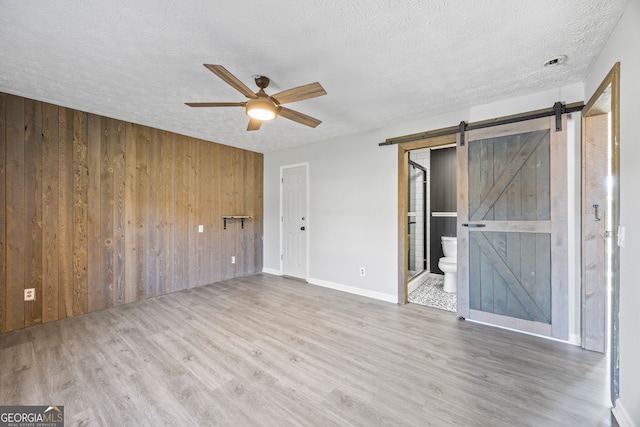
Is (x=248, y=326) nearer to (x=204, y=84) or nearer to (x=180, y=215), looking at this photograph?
(x=180, y=215)

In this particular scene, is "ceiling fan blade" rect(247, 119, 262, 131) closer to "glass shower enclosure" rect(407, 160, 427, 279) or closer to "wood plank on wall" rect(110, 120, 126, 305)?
"wood plank on wall" rect(110, 120, 126, 305)

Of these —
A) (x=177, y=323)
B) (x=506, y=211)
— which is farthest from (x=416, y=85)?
(x=177, y=323)

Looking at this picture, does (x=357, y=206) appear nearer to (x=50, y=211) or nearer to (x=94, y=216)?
(x=94, y=216)

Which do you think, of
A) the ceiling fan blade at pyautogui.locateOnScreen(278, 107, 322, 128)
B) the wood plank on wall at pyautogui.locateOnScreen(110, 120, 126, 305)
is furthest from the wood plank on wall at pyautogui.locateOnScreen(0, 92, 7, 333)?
the ceiling fan blade at pyautogui.locateOnScreen(278, 107, 322, 128)

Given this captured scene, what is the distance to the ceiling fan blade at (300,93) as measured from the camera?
73.4 inches

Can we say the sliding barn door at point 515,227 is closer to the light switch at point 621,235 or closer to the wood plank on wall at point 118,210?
the light switch at point 621,235

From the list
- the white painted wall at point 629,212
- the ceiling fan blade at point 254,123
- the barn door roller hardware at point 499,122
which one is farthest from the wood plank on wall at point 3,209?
the white painted wall at point 629,212

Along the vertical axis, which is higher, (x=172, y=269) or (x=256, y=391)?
(x=172, y=269)

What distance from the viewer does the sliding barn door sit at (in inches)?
96.6

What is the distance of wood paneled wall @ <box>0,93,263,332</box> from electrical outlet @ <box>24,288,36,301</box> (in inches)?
1.2

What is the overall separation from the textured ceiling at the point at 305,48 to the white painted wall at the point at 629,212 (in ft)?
0.75

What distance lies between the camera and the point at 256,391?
1785mm

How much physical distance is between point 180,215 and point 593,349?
Answer: 5048 millimetres

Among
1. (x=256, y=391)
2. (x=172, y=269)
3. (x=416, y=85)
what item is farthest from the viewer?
(x=172, y=269)
